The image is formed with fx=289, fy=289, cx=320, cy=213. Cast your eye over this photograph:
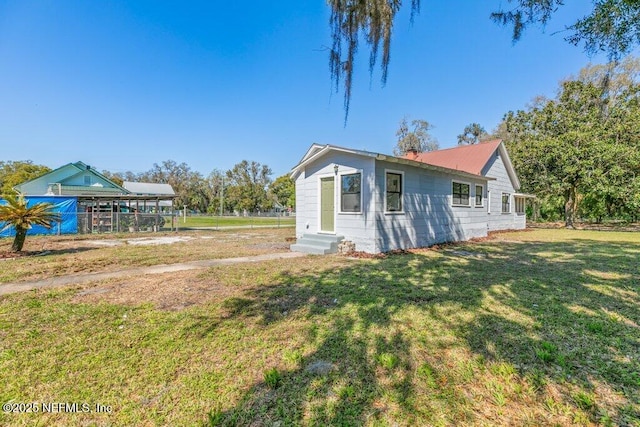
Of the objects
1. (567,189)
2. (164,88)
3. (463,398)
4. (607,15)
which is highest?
(164,88)

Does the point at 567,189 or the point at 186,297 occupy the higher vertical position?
the point at 567,189

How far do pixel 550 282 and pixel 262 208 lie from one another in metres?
54.0

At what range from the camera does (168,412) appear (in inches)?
76.8

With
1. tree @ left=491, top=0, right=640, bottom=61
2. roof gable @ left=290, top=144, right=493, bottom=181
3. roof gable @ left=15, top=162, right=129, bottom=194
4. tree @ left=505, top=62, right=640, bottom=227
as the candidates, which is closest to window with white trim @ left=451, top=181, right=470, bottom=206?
roof gable @ left=290, top=144, right=493, bottom=181

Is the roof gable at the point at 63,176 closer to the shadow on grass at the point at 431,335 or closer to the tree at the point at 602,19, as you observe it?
the shadow on grass at the point at 431,335

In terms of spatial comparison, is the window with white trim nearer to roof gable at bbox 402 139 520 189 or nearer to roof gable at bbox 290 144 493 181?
roof gable at bbox 290 144 493 181

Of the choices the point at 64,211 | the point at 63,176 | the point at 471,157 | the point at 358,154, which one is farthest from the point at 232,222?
the point at 358,154

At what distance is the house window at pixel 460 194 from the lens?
469 inches

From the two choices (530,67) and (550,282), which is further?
(530,67)

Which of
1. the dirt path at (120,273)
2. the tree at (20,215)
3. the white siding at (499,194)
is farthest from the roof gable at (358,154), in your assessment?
the tree at (20,215)

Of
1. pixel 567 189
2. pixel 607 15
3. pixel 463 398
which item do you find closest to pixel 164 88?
pixel 607 15

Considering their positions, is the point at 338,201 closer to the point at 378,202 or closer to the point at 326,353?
the point at 378,202

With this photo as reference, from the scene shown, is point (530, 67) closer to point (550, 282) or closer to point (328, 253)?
point (550, 282)

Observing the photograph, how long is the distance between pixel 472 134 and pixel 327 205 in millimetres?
34800
